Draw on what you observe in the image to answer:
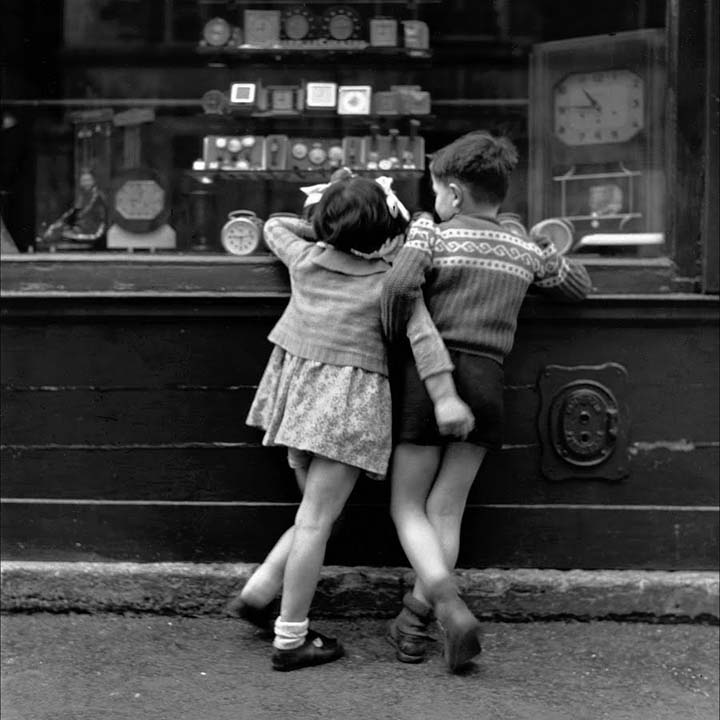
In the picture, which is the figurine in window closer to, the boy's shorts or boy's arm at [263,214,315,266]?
boy's arm at [263,214,315,266]

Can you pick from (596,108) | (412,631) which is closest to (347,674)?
(412,631)

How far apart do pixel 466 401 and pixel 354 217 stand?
0.65 metres

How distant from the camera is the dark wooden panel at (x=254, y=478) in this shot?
161 inches

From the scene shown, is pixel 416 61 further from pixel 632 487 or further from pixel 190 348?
pixel 632 487

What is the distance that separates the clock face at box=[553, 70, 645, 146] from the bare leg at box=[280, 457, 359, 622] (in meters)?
1.67

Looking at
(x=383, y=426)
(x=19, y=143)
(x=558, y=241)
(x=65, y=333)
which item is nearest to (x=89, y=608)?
(x=65, y=333)

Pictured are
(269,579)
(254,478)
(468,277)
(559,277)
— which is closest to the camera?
(468,277)

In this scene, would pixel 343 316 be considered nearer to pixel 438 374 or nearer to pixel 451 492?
pixel 438 374

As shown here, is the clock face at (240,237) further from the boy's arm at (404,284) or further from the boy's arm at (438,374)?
the boy's arm at (438,374)

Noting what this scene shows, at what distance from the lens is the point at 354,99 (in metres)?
4.40

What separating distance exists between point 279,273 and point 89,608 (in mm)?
1366

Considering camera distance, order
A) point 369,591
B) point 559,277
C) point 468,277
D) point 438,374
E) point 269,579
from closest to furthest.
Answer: point 438,374
point 468,277
point 269,579
point 559,277
point 369,591

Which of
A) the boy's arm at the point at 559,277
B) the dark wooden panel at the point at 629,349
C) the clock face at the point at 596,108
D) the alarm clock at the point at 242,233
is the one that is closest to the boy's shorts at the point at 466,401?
the boy's arm at the point at 559,277

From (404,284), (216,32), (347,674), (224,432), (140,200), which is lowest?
(347,674)
